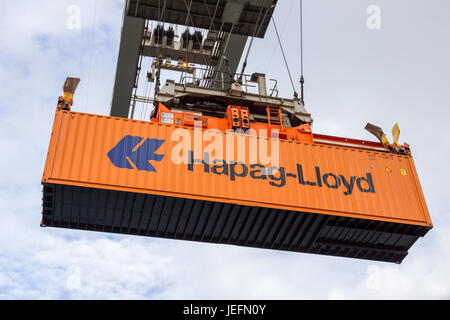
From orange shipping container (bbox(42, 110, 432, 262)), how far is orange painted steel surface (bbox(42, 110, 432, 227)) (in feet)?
0.10

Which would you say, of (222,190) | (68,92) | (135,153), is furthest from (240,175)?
(68,92)

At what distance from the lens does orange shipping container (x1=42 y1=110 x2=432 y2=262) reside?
48.1ft

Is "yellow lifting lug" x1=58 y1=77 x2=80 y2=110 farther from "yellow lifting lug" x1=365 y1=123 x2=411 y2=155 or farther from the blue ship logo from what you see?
"yellow lifting lug" x1=365 y1=123 x2=411 y2=155

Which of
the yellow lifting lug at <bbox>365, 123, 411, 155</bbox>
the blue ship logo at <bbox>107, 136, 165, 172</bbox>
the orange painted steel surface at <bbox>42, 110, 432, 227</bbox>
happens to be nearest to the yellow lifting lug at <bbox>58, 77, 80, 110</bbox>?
the orange painted steel surface at <bbox>42, 110, 432, 227</bbox>

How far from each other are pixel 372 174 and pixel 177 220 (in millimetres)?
6416

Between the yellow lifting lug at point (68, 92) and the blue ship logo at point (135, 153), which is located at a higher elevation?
the yellow lifting lug at point (68, 92)

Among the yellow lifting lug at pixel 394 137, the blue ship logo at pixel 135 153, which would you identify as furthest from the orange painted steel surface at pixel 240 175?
the yellow lifting lug at pixel 394 137

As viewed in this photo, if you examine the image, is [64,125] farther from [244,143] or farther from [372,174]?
[372,174]

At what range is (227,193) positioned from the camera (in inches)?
588

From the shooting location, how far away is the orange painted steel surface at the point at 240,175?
47.7 feet

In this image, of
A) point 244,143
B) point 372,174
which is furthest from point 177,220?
point 372,174

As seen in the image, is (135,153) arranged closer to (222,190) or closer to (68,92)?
(222,190)

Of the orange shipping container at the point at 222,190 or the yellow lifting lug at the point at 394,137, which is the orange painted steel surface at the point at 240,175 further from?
the yellow lifting lug at the point at 394,137

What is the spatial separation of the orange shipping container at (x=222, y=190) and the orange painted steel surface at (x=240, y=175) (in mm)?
31
